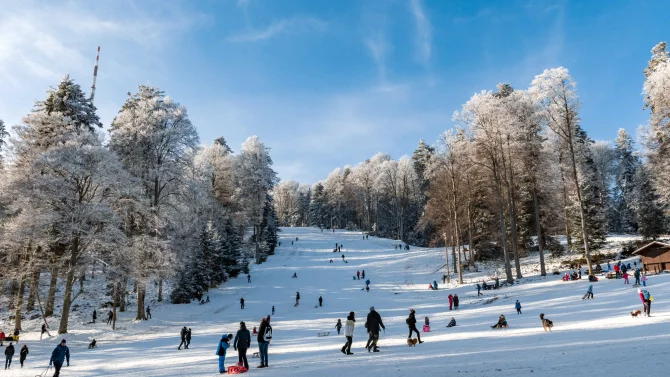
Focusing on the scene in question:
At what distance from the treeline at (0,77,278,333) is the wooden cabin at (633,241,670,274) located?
3105cm

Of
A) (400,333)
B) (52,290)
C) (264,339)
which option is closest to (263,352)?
(264,339)

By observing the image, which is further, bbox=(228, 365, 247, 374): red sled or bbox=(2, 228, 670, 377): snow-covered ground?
bbox=(228, 365, 247, 374): red sled

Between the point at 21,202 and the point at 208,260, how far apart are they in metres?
16.2

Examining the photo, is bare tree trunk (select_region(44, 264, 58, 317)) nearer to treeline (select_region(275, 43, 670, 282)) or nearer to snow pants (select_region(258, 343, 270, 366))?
snow pants (select_region(258, 343, 270, 366))

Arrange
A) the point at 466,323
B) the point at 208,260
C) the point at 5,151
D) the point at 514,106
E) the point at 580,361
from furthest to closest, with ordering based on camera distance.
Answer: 1. the point at 208,260
2. the point at 514,106
3. the point at 5,151
4. the point at 466,323
5. the point at 580,361

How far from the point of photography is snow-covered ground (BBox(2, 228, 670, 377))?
977 cm

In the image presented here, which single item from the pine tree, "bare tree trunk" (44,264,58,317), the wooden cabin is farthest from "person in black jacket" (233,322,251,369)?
the pine tree

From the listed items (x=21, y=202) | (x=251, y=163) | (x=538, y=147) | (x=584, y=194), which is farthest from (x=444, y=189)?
(x=21, y=202)

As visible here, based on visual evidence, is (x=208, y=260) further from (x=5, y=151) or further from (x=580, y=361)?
(x=580, y=361)

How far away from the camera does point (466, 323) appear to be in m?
19.7

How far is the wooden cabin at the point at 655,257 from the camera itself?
26219 mm

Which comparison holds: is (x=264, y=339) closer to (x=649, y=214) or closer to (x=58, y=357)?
(x=58, y=357)

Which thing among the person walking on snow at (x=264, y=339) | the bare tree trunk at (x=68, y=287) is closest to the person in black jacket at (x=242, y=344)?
the person walking on snow at (x=264, y=339)

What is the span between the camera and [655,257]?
88.0ft
